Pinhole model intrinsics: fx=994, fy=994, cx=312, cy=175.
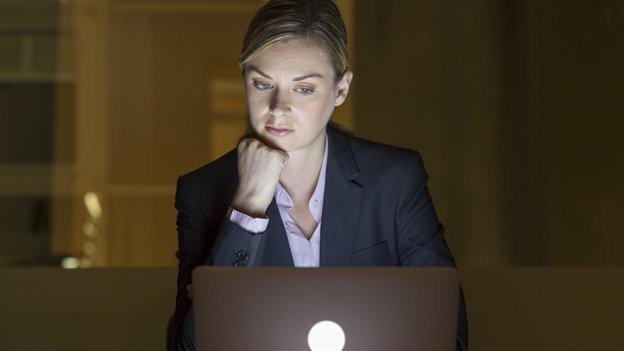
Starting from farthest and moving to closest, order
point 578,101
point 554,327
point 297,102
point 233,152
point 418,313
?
point 578,101 → point 554,327 → point 233,152 → point 297,102 → point 418,313

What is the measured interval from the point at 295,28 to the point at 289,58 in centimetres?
7

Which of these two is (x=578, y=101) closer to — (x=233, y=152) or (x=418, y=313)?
(x=233, y=152)

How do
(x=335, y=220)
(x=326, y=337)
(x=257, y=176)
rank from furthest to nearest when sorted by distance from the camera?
(x=335, y=220) < (x=257, y=176) < (x=326, y=337)

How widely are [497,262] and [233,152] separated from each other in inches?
107

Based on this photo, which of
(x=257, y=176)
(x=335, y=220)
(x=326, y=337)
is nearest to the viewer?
(x=326, y=337)

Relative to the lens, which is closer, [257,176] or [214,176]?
[257,176]

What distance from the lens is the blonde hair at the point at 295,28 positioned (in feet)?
6.30

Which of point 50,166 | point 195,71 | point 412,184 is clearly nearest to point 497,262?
point 195,71

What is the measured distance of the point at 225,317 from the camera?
55.8 inches

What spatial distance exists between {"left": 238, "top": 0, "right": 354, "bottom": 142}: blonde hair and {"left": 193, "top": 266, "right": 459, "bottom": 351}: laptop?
2.07 feet

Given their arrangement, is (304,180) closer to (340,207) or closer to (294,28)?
(340,207)

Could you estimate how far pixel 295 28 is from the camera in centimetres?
193

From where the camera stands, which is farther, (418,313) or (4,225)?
(4,225)

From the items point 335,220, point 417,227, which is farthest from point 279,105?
point 417,227
